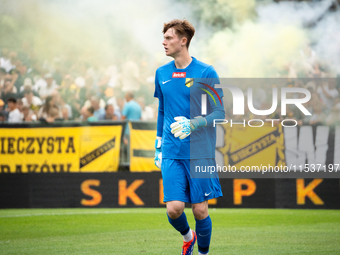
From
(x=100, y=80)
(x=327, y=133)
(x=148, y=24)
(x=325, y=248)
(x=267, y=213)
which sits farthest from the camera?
(x=148, y=24)

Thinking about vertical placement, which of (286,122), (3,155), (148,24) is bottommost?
(3,155)

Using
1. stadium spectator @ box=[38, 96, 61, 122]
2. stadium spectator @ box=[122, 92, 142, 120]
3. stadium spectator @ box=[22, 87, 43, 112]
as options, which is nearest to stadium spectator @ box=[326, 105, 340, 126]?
stadium spectator @ box=[122, 92, 142, 120]

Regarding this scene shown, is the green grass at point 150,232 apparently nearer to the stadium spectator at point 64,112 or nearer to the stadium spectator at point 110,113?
the stadium spectator at point 110,113

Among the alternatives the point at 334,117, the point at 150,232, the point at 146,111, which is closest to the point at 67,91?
the point at 146,111

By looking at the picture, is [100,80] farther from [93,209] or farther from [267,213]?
[267,213]

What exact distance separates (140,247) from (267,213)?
3.88 m

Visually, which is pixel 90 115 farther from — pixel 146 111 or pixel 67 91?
pixel 67 91

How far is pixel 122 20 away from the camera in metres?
17.2

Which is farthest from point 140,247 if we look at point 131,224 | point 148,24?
point 148,24

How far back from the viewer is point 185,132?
167 inches

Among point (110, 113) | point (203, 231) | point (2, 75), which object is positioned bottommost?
point (203, 231)

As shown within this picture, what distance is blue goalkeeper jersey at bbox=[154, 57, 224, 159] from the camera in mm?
4336

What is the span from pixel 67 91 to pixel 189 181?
9610 millimetres

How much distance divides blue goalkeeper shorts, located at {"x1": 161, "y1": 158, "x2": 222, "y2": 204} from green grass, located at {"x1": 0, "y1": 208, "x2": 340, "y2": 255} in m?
1.36
